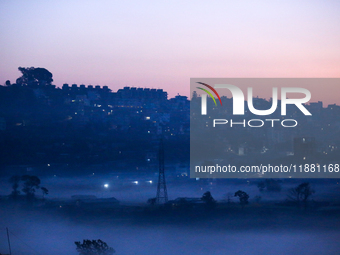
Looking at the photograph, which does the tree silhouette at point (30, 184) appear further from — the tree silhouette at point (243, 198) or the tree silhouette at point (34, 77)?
the tree silhouette at point (243, 198)

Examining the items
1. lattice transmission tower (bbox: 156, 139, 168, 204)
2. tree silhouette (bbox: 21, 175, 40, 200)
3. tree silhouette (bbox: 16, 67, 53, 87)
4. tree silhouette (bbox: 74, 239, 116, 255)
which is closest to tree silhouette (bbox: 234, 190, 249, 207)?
lattice transmission tower (bbox: 156, 139, 168, 204)

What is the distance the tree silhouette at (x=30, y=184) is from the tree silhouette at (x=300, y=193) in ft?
33.7

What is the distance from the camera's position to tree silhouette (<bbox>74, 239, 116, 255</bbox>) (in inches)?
448

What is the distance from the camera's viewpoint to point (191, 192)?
1506cm

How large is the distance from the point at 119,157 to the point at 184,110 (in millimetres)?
3919

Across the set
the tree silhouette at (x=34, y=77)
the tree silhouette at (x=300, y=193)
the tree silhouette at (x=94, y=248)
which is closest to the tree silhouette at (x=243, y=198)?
the tree silhouette at (x=300, y=193)

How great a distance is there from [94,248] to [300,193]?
8.20 metres

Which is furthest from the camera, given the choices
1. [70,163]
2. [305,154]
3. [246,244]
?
[70,163]

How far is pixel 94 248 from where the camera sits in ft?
37.9

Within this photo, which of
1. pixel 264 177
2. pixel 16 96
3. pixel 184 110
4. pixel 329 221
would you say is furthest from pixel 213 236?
pixel 16 96

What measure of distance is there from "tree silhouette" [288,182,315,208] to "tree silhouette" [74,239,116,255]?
7.24 meters

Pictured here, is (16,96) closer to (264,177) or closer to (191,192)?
(191,192)

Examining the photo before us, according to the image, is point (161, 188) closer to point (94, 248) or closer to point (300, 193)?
point (94, 248)

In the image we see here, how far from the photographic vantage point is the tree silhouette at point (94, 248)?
11370 mm
